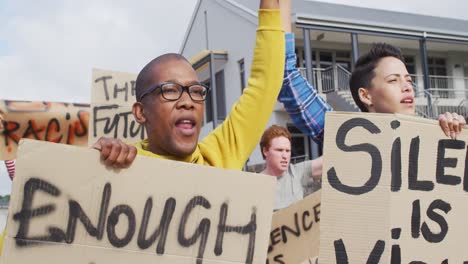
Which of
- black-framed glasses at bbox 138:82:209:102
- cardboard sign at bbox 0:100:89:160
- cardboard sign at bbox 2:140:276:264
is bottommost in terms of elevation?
cardboard sign at bbox 2:140:276:264

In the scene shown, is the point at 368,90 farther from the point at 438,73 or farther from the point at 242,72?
the point at 438,73

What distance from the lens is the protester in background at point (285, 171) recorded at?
150 inches

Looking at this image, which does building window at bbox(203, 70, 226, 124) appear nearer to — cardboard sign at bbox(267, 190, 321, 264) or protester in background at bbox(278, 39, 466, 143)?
cardboard sign at bbox(267, 190, 321, 264)

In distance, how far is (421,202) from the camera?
2.16 meters

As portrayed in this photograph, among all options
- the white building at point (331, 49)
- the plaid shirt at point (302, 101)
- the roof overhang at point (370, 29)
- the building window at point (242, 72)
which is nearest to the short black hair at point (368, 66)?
the plaid shirt at point (302, 101)

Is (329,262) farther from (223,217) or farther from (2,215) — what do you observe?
(2,215)

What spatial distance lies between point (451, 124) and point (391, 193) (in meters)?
0.36

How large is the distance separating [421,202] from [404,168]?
0.13 meters

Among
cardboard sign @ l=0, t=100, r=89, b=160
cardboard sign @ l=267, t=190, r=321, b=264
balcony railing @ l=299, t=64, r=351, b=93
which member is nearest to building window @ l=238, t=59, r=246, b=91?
balcony railing @ l=299, t=64, r=351, b=93

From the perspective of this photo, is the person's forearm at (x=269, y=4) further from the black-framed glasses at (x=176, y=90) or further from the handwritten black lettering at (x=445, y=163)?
the handwritten black lettering at (x=445, y=163)

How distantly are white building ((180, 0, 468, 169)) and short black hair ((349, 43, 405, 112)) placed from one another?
47.6 feet

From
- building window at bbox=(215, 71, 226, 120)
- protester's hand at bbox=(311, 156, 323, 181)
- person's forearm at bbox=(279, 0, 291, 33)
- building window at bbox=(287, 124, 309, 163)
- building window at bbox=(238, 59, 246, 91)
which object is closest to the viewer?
person's forearm at bbox=(279, 0, 291, 33)

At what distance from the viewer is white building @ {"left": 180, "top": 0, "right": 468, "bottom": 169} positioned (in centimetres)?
1834

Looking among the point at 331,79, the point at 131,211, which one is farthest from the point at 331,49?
the point at 131,211
